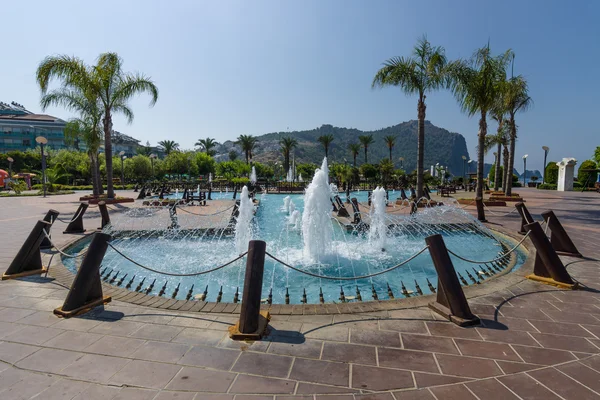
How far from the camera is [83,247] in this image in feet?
26.9

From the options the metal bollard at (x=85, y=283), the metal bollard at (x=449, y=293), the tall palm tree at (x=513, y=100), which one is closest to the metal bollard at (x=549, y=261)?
the metal bollard at (x=449, y=293)

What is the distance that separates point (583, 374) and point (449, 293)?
4.20 ft

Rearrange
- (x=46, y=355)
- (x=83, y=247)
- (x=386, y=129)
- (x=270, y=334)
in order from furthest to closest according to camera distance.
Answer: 1. (x=386, y=129)
2. (x=83, y=247)
3. (x=270, y=334)
4. (x=46, y=355)

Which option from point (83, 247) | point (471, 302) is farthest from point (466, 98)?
point (83, 247)

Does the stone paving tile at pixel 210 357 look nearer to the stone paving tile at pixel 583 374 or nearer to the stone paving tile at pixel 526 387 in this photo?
the stone paving tile at pixel 526 387

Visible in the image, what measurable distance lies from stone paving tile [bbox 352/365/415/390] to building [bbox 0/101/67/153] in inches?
3483

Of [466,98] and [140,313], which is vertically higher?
[466,98]

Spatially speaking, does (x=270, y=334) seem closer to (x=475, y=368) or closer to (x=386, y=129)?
(x=475, y=368)

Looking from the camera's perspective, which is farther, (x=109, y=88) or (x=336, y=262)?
(x=109, y=88)

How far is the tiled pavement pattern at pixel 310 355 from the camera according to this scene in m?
2.56

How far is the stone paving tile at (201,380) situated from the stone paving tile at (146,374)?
81 mm

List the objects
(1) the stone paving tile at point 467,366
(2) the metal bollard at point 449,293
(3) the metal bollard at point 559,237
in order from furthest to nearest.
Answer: (3) the metal bollard at point 559,237 → (2) the metal bollard at point 449,293 → (1) the stone paving tile at point 467,366

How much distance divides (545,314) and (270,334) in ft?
11.0

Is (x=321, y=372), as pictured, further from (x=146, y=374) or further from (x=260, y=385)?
(x=146, y=374)
